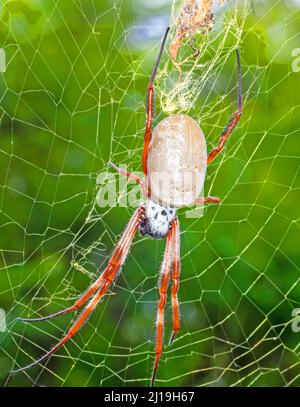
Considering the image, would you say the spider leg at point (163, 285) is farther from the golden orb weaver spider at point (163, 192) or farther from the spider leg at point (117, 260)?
the spider leg at point (117, 260)

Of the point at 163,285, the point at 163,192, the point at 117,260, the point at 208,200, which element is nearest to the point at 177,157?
the point at 163,192

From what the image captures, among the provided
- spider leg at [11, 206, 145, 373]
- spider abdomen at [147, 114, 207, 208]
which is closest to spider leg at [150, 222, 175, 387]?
spider leg at [11, 206, 145, 373]

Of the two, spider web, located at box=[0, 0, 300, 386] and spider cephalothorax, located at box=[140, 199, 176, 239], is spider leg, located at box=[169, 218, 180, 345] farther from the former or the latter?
spider web, located at box=[0, 0, 300, 386]

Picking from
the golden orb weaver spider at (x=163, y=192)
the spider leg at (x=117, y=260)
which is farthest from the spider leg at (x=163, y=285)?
the spider leg at (x=117, y=260)

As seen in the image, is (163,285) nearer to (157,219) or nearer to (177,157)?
(157,219)

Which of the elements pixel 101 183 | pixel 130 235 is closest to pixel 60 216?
pixel 101 183

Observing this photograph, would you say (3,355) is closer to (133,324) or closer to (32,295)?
(32,295)
